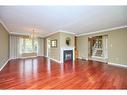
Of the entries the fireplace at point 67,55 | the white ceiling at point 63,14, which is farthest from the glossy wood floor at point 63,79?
the fireplace at point 67,55

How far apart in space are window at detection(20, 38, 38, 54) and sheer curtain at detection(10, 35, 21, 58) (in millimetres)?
366

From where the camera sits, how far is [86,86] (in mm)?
2654

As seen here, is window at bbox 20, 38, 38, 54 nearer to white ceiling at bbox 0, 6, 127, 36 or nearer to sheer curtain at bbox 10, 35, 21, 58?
sheer curtain at bbox 10, 35, 21, 58

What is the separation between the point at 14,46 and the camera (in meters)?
8.05

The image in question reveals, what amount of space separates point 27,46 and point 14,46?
127 cm

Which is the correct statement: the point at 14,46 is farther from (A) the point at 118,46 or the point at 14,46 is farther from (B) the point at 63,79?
(A) the point at 118,46

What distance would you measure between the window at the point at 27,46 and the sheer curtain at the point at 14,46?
14.4 inches

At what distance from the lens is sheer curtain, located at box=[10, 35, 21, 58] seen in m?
7.92

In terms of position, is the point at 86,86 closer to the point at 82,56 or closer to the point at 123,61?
the point at 123,61

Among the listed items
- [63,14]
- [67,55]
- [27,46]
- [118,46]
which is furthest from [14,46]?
[118,46]

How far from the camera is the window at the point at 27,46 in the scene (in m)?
8.72
